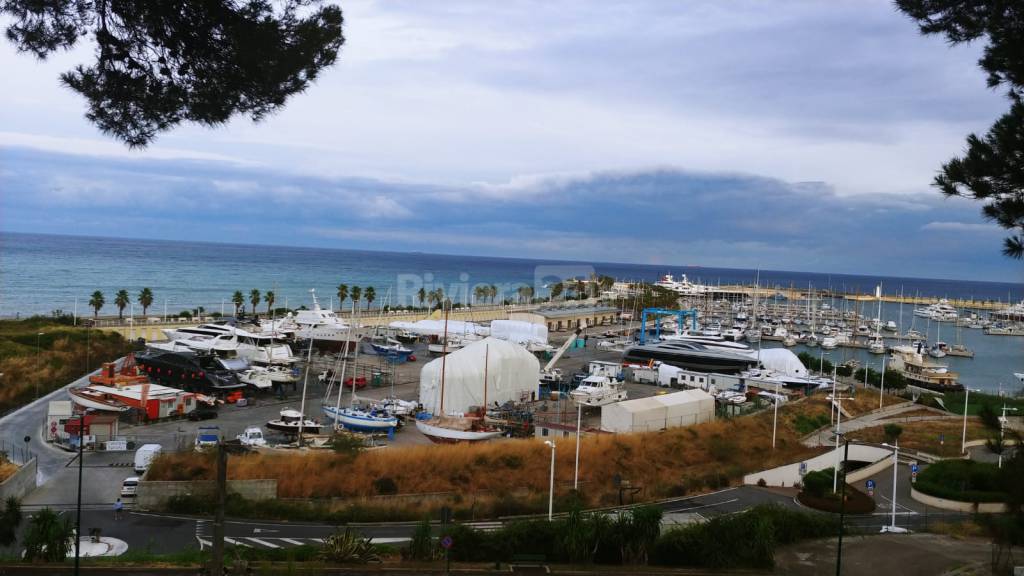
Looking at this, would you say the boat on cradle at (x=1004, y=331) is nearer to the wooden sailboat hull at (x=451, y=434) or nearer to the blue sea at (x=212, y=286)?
the blue sea at (x=212, y=286)

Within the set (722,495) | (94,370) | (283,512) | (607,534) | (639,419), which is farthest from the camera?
(94,370)

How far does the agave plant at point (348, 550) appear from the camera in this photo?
10.9 meters

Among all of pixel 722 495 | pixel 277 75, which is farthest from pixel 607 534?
pixel 277 75

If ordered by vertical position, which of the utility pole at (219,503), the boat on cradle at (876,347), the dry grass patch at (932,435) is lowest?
the boat on cradle at (876,347)

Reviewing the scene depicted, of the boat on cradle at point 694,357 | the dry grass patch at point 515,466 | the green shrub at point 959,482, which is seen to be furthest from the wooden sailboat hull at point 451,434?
the boat on cradle at point 694,357

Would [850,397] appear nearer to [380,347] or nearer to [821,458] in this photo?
[821,458]

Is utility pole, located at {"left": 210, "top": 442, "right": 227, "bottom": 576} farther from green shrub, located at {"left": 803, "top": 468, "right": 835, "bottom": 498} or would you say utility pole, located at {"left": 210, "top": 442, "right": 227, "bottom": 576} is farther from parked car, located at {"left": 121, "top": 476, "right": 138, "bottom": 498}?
green shrub, located at {"left": 803, "top": 468, "right": 835, "bottom": 498}

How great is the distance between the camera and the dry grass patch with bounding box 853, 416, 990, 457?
21.8 meters

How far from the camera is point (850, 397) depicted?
29828mm

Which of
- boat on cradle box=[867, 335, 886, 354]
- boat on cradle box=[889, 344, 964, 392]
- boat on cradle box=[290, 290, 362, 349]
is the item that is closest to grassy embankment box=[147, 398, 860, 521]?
boat on cradle box=[290, 290, 362, 349]

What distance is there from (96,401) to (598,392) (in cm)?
1647

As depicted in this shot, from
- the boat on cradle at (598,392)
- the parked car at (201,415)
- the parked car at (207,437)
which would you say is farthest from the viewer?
the boat on cradle at (598,392)

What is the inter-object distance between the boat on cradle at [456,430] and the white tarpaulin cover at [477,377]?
2782 mm

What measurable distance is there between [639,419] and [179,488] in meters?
13.1
